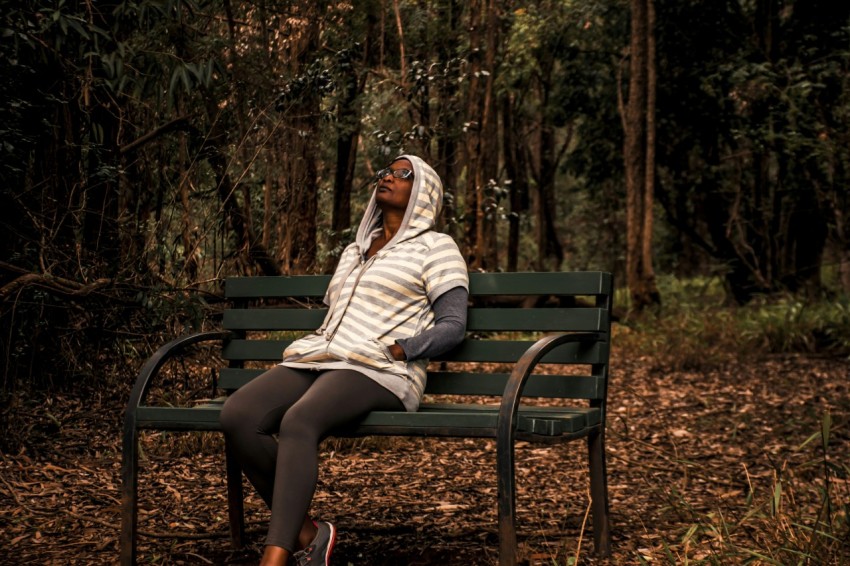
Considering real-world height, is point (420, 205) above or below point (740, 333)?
above

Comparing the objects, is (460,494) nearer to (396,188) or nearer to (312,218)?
(396,188)

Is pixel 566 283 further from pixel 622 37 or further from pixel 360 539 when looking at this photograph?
pixel 622 37

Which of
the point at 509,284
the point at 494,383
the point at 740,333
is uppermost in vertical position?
the point at 509,284

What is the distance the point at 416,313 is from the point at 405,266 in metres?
0.18

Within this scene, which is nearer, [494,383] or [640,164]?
[494,383]

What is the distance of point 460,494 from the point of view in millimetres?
4969

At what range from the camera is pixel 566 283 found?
3.71 metres

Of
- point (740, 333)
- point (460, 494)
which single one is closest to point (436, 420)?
point (460, 494)

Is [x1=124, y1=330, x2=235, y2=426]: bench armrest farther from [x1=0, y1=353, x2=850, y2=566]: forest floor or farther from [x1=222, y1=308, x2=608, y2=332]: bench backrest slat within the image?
[x1=0, y1=353, x2=850, y2=566]: forest floor

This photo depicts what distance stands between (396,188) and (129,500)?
1.55 metres

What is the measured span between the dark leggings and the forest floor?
0.70 metres

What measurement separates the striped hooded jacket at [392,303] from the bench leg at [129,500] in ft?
2.11

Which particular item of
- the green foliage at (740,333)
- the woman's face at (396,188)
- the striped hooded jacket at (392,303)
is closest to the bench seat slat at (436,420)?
the striped hooded jacket at (392,303)

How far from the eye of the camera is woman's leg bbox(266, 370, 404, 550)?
3027 millimetres
